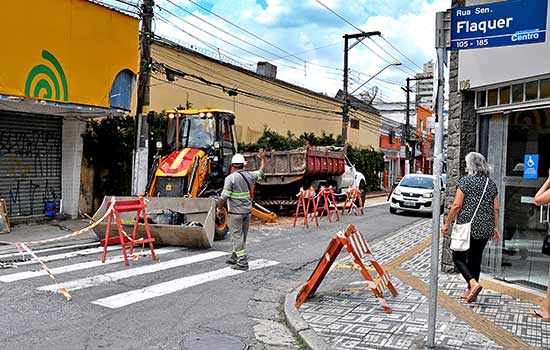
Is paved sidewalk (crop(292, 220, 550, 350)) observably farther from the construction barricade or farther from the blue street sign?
the blue street sign

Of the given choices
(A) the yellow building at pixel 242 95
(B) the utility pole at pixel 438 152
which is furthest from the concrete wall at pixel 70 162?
(B) the utility pole at pixel 438 152

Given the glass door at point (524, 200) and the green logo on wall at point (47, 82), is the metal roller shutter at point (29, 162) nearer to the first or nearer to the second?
the green logo on wall at point (47, 82)

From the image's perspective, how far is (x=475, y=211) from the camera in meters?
6.82

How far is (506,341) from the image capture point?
218 inches

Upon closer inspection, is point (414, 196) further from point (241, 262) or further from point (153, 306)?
point (153, 306)

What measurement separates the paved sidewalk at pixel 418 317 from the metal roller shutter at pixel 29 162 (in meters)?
9.05

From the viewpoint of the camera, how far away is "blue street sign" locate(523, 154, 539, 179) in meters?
7.64

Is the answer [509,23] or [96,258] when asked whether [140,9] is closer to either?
[96,258]

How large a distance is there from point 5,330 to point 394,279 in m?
5.45

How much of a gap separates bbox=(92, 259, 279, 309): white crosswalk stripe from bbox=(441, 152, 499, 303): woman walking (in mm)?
3734

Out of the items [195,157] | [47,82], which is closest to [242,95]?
[195,157]

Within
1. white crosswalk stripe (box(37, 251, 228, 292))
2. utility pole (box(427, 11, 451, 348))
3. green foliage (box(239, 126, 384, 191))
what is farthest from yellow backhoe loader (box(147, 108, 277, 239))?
green foliage (box(239, 126, 384, 191))

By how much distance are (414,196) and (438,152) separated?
15.1m

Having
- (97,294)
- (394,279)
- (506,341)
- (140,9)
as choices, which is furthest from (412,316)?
(140,9)
